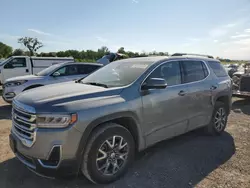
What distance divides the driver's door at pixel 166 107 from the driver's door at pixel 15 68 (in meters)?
10.7

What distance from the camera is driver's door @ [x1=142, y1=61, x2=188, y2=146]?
3.26 meters

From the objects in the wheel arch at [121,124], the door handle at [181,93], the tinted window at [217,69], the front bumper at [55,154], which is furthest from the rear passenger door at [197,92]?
the front bumper at [55,154]

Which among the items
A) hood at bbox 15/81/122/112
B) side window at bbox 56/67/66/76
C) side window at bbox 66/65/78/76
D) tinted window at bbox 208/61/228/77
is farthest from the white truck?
tinted window at bbox 208/61/228/77

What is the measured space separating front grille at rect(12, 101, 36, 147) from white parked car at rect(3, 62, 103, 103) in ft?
16.1

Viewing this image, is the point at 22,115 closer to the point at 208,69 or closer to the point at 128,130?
the point at 128,130

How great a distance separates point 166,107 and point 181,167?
997 millimetres

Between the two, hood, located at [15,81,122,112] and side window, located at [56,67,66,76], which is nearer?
hood, located at [15,81,122,112]

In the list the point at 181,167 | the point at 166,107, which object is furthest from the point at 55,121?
the point at 181,167

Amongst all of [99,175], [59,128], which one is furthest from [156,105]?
[59,128]

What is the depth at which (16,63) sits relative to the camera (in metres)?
12.1

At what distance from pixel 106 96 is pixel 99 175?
3.47ft

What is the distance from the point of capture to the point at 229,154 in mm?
3936

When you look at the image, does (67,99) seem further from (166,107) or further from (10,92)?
(10,92)

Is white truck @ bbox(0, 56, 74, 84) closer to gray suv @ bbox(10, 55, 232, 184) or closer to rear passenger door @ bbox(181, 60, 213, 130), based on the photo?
gray suv @ bbox(10, 55, 232, 184)
